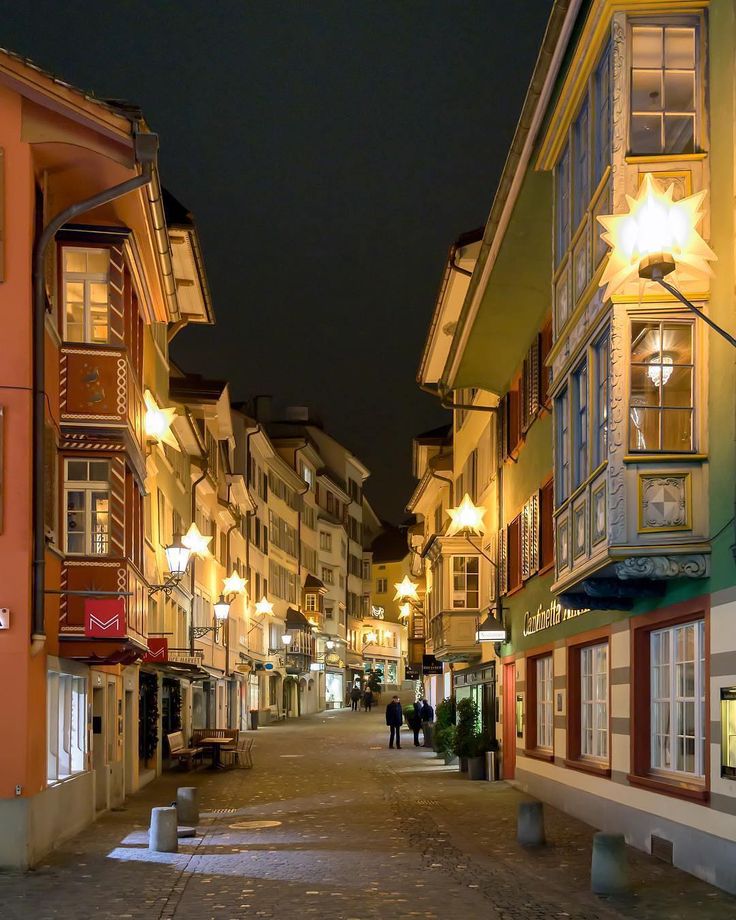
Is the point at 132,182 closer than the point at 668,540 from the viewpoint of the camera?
No

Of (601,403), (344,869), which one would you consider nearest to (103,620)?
(344,869)

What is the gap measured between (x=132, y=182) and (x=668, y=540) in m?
8.26

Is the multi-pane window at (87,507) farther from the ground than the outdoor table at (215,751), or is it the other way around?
the multi-pane window at (87,507)

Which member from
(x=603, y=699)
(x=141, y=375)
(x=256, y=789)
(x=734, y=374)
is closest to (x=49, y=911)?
(x=734, y=374)

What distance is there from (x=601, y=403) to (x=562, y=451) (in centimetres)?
301

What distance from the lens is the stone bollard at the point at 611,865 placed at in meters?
12.5

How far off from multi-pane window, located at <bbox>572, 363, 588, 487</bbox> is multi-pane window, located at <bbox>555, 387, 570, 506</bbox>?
579 mm

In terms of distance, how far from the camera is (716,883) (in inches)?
507

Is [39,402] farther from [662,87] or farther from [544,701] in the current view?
[544,701]

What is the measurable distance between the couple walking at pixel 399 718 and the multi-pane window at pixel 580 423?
89.9 ft

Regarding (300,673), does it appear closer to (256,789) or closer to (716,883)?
(256,789)

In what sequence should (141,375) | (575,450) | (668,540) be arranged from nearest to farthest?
(668,540) < (575,450) < (141,375)

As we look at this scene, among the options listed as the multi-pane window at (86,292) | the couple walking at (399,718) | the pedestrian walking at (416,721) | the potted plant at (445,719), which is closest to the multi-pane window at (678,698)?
the multi-pane window at (86,292)

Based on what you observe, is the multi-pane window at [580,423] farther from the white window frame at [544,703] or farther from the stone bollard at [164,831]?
the white window frame at [544,703]
